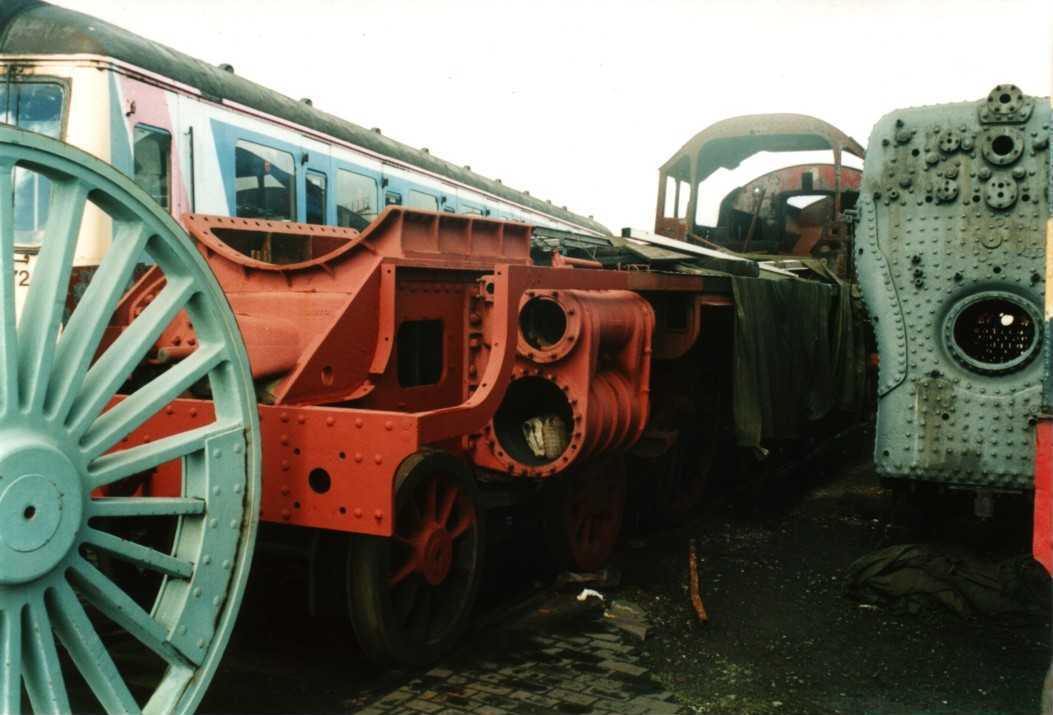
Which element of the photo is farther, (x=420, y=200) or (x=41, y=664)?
(x=420, y=200)

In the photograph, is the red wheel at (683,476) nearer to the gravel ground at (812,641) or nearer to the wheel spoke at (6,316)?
the gravel ground at (812,641)

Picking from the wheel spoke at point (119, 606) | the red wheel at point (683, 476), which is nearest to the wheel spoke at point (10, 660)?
the wheel spoke at point (119, 606)

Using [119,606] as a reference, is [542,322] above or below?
above

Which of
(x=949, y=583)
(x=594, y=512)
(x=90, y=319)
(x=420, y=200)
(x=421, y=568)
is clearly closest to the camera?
(x=90, y=319)

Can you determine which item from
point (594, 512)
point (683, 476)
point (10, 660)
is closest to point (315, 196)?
point (683, 476)

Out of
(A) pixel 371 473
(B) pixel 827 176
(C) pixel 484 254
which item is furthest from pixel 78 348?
(B) pixel 827 176

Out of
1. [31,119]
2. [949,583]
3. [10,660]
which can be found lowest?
[949,583]

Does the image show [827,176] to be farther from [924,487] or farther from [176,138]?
[176,138]

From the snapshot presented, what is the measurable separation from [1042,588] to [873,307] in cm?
169

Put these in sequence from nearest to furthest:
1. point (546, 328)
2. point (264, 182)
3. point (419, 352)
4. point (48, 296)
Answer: point (48, 296), point (419, 352), point (546, 328), point (264, 182)

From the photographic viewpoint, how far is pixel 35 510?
8.51 ft

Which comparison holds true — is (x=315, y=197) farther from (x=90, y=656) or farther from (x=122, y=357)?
(x=90, y=656)

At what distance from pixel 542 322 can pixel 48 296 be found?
282 cm

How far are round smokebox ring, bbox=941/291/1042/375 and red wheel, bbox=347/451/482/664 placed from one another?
2.71 metres
